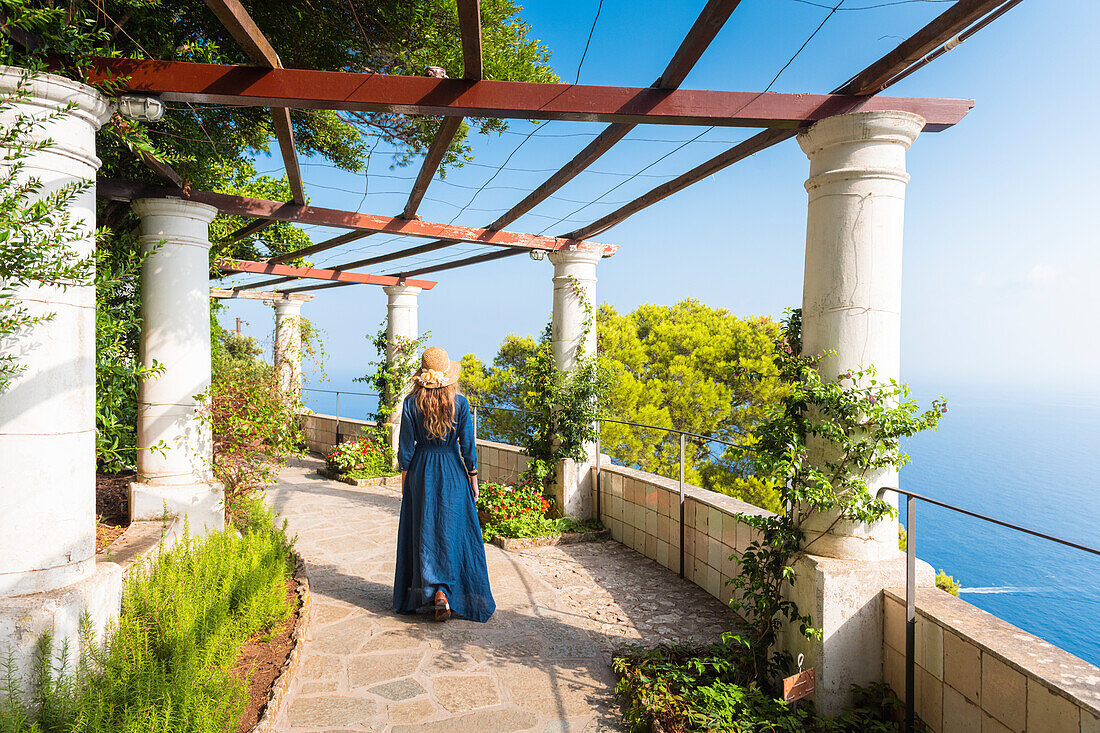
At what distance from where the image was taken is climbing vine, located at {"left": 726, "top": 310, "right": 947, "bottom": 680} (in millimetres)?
2891

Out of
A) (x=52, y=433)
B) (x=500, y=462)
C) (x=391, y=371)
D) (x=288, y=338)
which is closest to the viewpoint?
(x=52, y=433)

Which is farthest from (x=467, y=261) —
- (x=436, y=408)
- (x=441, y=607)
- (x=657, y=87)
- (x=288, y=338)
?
(x=288, y=338)

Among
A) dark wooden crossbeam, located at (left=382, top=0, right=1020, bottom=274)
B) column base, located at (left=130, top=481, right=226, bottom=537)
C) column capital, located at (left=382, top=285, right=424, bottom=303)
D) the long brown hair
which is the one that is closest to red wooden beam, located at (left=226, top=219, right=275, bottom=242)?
Answer: column base, located at (left=130, top=481, right=226, bottom=537)

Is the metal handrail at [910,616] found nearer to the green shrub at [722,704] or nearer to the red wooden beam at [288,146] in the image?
the green shrub at [722,704]

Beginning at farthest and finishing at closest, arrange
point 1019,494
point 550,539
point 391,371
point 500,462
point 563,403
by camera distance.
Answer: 1. point 1019,494
2. point 391,371
3. point 500,462
4. point 563,403
5. point 550,539

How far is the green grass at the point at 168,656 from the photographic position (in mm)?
2256

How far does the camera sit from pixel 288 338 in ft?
38.9

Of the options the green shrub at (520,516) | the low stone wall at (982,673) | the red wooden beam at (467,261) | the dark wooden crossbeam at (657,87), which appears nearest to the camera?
the low stone wall at (982,673)

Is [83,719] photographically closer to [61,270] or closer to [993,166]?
[61,270]

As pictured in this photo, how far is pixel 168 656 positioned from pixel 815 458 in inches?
122

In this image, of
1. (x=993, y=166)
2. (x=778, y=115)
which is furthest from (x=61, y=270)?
(x=993, y=166)

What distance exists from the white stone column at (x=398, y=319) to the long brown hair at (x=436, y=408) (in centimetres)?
585

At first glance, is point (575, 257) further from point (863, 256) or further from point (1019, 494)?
point (1019, 494)

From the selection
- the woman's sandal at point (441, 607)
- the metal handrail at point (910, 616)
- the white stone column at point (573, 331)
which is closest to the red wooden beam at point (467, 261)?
the white stone column at point (573, 331)
